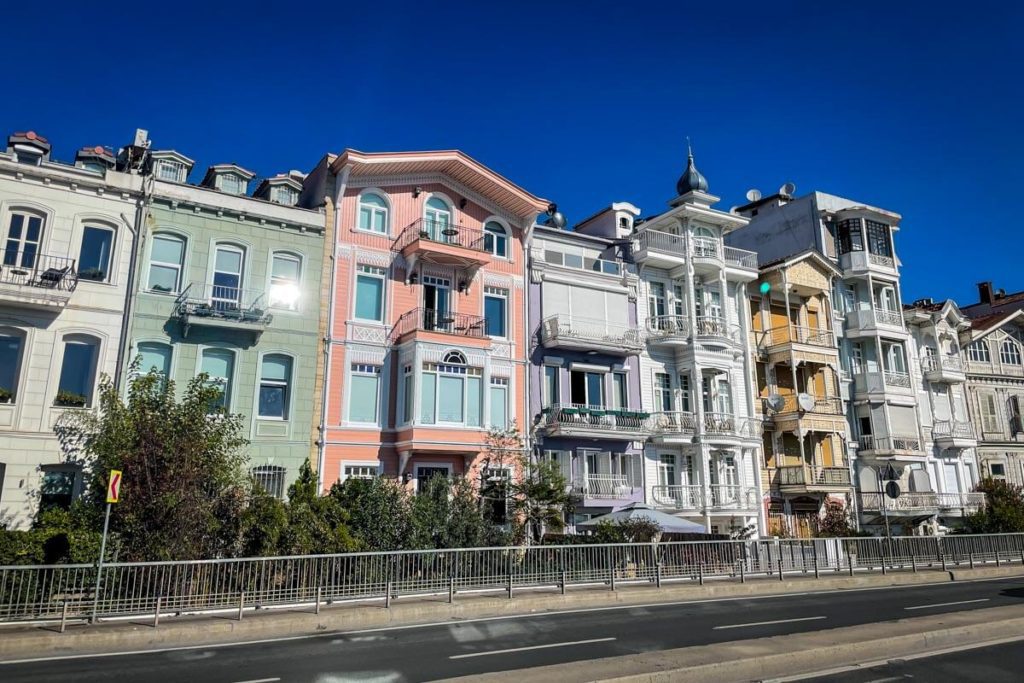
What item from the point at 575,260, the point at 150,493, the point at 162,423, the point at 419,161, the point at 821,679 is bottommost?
the point at 821,679

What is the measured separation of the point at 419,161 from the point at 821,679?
22657mm

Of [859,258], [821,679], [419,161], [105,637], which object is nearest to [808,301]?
[859,258]

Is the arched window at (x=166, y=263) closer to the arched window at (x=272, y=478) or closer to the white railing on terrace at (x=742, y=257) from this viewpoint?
the arched window at (x=272, y=478)

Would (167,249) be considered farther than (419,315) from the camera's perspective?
No

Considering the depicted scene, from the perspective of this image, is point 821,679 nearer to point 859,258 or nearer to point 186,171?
point 186,171

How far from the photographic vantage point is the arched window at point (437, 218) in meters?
28.5

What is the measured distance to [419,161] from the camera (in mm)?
27938

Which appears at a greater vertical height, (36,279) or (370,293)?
(370,293)

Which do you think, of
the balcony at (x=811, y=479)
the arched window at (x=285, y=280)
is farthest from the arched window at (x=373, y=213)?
the balcony at (x=811, y=479)

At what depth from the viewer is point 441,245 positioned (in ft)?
89.1

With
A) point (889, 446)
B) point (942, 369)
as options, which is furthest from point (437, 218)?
point (942, 369)

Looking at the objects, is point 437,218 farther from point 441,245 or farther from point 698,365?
point 698,365

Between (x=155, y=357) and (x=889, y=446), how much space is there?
3333cm

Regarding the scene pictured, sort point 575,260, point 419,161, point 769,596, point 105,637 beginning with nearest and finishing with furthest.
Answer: point 105,637 < point 769,596 < point 419,161 < point 575,260
